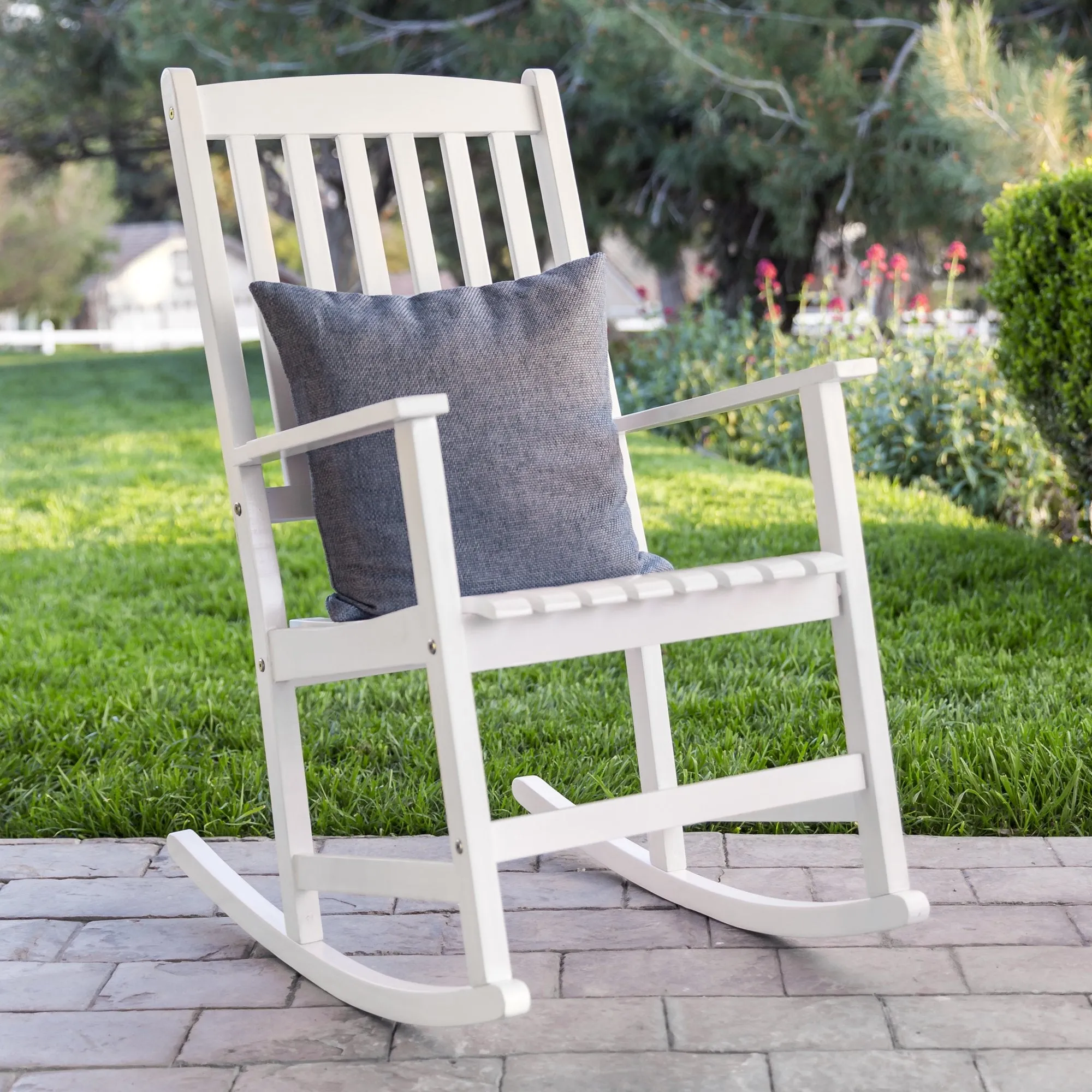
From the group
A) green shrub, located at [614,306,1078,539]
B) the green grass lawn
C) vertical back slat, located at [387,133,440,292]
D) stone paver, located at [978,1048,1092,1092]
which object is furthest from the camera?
green shrub, located at [614,306,1078,539]

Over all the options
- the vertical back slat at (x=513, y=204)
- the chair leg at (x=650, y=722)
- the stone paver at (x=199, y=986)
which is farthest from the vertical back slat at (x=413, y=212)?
the stone paver at (x=199, y=986)

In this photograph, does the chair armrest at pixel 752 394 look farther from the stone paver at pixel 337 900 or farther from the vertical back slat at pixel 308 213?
the stone paver at pixel 337 900

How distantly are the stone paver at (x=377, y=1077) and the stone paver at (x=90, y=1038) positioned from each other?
128mm

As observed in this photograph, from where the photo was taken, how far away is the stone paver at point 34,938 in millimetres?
Result: 1837

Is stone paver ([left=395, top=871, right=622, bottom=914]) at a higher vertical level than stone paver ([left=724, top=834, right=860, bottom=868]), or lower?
higher

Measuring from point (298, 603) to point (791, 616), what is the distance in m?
2.11

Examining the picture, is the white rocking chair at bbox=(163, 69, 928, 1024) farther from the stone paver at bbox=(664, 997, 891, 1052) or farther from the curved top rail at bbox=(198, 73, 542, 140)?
the stone paver at bbox=(664, 997, 891, 1052)

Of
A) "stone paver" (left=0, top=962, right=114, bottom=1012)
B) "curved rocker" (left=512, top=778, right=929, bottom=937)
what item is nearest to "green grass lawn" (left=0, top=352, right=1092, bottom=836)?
"curved rocker" (left=512, top=778, right=929, bottom=937)

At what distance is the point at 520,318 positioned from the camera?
194 centimetres

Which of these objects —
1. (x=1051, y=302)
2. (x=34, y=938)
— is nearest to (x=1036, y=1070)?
(x=34, y=938)

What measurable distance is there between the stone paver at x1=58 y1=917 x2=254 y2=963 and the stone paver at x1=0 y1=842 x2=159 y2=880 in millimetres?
175

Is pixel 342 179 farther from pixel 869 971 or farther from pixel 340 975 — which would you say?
pixel 869 971

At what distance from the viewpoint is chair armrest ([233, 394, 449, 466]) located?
1495mm

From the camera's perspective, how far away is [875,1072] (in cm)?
150
